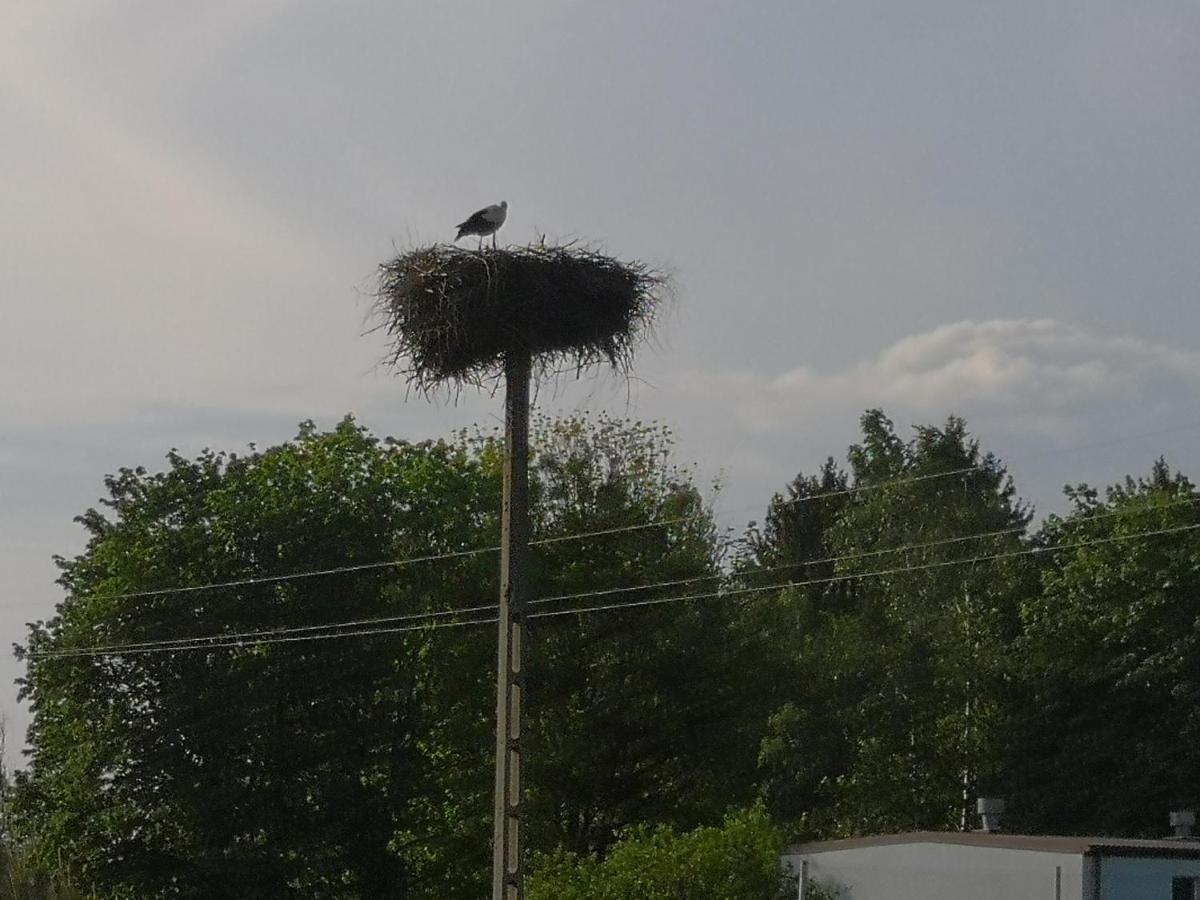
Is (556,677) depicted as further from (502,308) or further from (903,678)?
(502,308)

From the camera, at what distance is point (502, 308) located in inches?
651

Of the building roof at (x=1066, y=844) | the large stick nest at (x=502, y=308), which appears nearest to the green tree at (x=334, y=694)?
the building roof at (x=1066, y=844)

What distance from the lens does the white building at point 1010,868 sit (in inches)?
769

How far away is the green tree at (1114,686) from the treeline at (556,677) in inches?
2.7

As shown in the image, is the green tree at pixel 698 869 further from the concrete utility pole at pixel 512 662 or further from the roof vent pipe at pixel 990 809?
the concrete utility pole at pixel 512 662

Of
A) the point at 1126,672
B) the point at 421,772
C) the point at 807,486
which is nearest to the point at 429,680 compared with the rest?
the point at 421,772

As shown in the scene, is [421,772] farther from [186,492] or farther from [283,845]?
[186,492]

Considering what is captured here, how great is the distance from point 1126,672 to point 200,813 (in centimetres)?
1838

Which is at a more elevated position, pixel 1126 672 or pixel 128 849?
pixel 1126 672

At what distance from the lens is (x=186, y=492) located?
38.6 meters

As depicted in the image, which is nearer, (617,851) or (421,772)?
(617,851)

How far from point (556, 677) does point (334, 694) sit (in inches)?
236

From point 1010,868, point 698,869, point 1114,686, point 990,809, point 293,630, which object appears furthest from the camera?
point 1114,686

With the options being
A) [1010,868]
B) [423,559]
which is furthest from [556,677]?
[1010,868]
